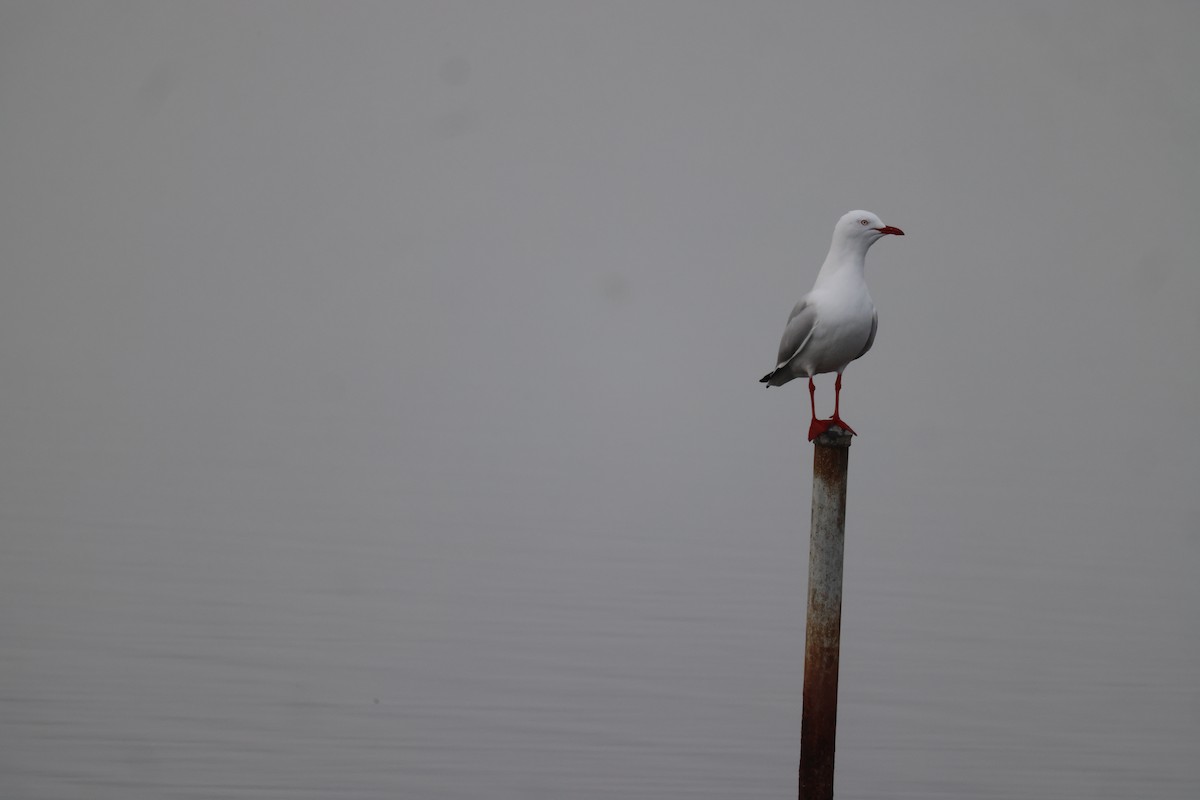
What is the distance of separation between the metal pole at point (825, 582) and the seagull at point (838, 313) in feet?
3.67

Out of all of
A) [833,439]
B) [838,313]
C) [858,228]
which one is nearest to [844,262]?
[858,228]

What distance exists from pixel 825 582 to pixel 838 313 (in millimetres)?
1707

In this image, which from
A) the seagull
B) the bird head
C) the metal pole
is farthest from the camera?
the bird head

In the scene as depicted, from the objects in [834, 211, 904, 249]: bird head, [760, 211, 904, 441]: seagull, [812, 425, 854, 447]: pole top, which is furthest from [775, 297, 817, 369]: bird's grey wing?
[812, 425, 854, 447]: pole top

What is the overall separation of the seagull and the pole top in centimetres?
102

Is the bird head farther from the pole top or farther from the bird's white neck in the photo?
the pole top

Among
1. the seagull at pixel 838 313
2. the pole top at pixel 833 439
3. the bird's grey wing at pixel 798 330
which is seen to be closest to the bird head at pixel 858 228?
the seagull at pixel 838 313

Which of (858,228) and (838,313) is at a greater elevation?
(858,228)

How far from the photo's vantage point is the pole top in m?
7.59

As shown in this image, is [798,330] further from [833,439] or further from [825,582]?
[825,582]

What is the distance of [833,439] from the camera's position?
7594mm

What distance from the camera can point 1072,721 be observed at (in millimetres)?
11453

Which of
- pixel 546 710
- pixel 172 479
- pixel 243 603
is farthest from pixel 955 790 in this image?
pixel 172 479

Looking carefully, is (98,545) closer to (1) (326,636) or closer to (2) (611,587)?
(1) (326,636)
